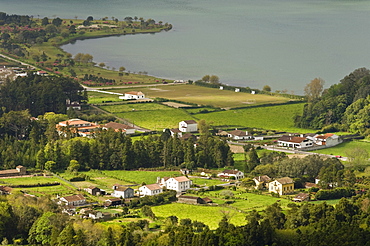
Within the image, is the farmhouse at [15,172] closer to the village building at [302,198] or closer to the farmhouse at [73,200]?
the farmhouse at [73,200]

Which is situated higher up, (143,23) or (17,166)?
(143,23)

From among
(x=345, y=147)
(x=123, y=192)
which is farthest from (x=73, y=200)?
(x=345, y=147)

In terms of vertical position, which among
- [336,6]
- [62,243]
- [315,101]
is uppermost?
[336,6]

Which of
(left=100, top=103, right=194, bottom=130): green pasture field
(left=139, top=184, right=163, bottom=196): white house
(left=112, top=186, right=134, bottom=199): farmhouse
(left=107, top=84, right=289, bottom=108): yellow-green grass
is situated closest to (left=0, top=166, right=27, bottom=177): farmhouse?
(left=112, top=186, right=134, bottom=199): farmhouse

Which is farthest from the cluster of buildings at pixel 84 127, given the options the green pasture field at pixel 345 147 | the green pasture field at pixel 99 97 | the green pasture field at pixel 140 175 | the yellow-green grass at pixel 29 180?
the green pasture field at pixel 345 147

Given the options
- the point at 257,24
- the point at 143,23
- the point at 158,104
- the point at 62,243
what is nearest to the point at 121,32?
the point at 143,23

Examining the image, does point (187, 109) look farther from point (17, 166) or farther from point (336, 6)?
point (336, 6)

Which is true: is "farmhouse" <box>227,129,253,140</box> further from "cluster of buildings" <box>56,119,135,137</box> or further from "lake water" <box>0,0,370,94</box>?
"lake water" <box>0,0,370,94</box>
